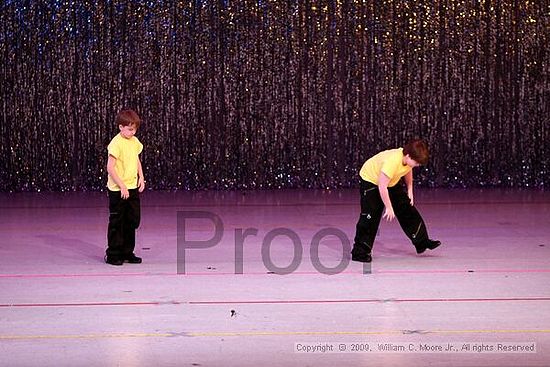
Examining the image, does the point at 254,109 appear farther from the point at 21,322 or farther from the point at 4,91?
the point at 21,322

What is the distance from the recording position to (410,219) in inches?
312

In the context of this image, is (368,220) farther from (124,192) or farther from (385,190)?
(124,192)

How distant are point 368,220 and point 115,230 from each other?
1735 mm

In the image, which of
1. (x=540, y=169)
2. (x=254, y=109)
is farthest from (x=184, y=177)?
(x=540, y=169)

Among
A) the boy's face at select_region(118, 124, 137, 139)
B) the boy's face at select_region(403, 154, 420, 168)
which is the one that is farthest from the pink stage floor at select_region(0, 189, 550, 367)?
the boy's face at select_region(118, 124, 137, 139)


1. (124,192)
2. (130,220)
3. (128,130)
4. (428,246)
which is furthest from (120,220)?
(428,246)

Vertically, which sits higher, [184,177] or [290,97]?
[290,97]

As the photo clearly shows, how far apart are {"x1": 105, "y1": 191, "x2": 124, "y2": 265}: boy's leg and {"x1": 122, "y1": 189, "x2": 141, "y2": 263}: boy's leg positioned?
0.03 meters

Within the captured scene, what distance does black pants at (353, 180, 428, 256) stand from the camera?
7.79 meters

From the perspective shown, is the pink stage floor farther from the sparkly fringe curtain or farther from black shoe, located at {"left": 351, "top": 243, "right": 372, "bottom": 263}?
the sparkly fringe curtain

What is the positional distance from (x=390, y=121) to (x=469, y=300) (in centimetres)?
611

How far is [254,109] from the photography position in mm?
12438

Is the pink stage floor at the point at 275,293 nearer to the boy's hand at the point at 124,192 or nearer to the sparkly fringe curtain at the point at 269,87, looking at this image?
the boy's hand at the point at 124,192

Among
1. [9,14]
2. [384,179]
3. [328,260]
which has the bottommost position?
[328,260]
